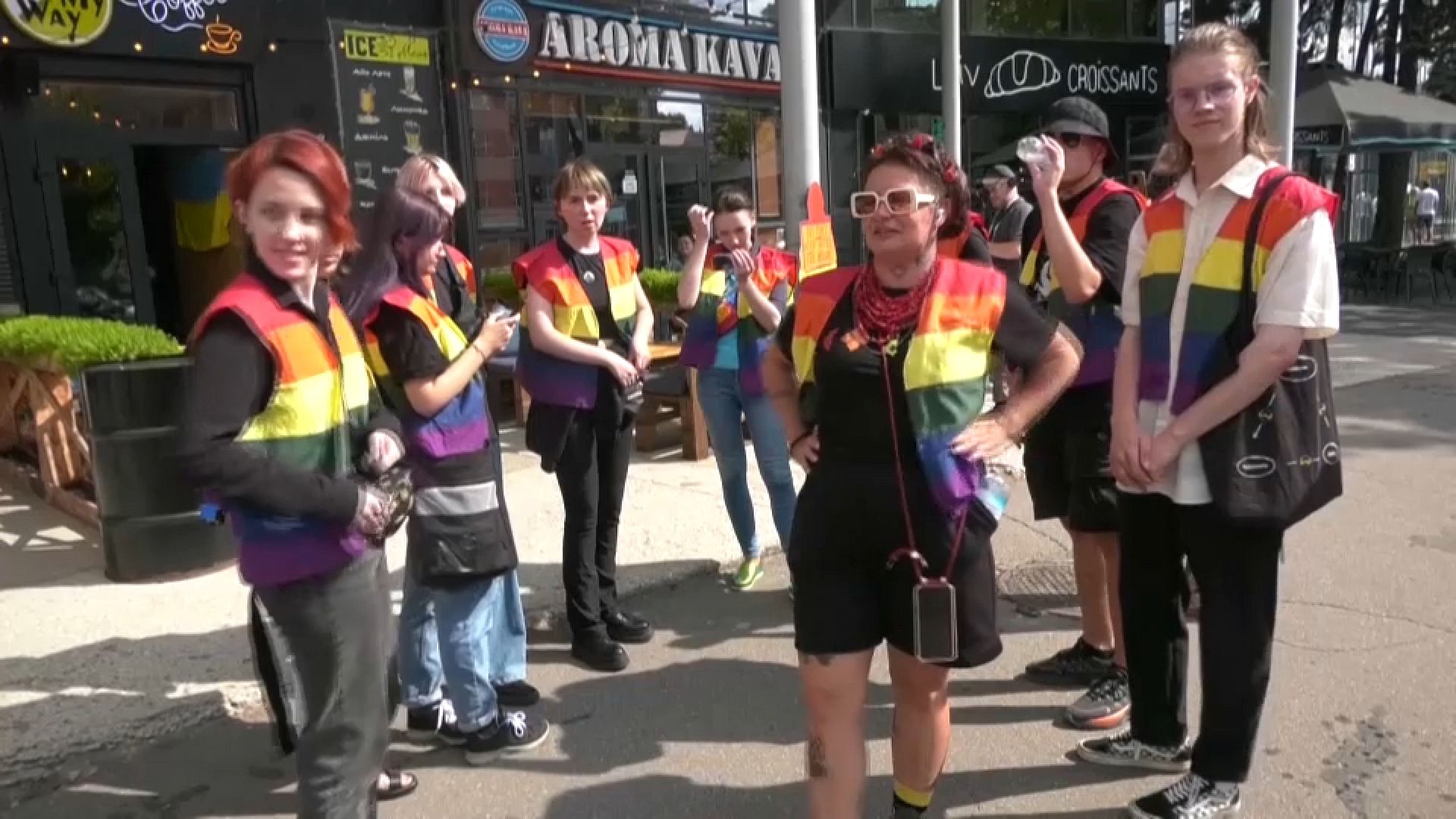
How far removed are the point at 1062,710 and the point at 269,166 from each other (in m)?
2.92

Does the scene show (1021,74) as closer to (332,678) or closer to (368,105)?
(368,105)

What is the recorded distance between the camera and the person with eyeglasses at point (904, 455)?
2.54 m

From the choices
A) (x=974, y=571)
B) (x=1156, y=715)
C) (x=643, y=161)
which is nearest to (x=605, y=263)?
(x=974, y=571)

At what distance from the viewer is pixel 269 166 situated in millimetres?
2375

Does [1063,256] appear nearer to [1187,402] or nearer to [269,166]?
[1187,402]

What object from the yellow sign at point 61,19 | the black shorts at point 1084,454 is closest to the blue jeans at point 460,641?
the black shorts at point 1084,454

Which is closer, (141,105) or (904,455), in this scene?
(904,455)

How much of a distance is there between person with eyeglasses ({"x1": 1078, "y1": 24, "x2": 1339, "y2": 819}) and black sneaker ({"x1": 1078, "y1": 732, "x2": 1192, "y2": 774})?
27cm

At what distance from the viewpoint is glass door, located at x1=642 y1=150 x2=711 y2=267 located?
1231 cm

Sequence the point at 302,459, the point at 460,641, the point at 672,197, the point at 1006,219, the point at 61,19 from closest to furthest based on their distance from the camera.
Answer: the point at 302,459
the point at 460,641
the point at 1006,219
the point at 61,19
the point at 672,197

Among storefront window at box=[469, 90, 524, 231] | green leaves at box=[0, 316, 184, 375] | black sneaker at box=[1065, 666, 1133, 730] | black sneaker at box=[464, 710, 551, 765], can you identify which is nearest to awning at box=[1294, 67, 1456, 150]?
storefront window at box=[469, 90, 524, 231]

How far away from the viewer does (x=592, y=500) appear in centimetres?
415

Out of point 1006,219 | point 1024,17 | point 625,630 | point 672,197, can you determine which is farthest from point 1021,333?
point 1024,17

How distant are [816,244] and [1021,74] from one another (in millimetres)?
14319
